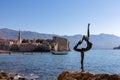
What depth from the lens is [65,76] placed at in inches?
617

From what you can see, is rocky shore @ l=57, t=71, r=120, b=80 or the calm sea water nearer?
rocky shore @ l=57, t=71, r=120, b=80

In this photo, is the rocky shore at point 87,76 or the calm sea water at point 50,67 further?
the calm sea water at point 50,67

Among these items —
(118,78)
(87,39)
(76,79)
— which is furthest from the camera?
(87,39)

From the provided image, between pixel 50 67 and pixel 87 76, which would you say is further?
pixel 50 67

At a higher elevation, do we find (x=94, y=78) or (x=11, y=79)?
(x=94, y=78)

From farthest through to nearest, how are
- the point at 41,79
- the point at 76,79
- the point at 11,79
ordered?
1. the point at 41,79
2. the point at 11,79
3. the point at 76,79

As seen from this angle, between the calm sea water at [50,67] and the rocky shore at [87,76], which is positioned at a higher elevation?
the rocky shore at [87,76]

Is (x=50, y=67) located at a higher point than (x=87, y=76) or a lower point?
lower

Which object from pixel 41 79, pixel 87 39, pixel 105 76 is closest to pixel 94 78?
pixel 105 76

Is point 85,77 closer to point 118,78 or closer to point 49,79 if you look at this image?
point 118,78

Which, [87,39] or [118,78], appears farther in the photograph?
[87,39]

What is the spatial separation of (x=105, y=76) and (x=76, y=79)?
1548 mm

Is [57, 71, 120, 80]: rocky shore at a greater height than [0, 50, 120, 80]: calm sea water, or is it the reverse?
[57, 71, 120, 80]: rocky shore

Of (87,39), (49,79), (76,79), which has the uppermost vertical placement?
(87,39)
